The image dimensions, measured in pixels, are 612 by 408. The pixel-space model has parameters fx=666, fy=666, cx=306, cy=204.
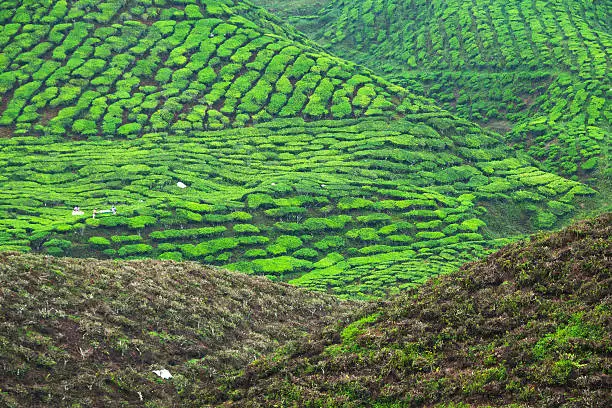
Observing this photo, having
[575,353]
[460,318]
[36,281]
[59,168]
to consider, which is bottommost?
[59,168]

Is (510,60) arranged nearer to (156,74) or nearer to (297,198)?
(156,74)

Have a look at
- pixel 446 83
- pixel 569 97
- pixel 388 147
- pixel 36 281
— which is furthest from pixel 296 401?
pixel 446 83

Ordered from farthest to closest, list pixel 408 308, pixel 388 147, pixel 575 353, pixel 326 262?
1. pixel 388 147
2. pixel 326 262
3. pixel 408 308
4. pixel 575 353

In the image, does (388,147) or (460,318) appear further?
(388,147)

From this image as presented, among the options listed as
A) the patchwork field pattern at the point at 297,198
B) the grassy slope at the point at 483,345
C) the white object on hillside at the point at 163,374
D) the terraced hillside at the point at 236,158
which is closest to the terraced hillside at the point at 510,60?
the terraced hillside at the point at 236,158

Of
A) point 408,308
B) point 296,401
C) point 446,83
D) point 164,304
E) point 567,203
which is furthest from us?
point 446,83

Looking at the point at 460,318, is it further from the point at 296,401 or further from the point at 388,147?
the point at 388,147

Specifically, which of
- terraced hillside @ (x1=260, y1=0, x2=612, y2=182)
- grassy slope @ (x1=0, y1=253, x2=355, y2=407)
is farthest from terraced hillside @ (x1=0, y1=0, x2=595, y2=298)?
grassy slope @ (x1=0, y1=253, x2=355, y2=407)
